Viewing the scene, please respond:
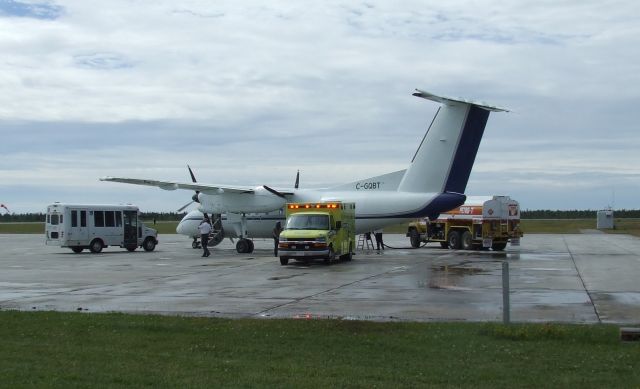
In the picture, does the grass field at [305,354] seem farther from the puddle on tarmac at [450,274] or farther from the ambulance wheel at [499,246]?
the ambulance wheel at [499,246]

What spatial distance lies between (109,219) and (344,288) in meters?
22.8

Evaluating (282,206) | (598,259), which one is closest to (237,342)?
(598,259)

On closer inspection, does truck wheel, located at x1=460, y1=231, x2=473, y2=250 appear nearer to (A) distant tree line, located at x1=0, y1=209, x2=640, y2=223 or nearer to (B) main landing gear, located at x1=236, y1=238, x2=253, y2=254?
(B) main landing gear, located at x1=236, y1=238, x2=253, y2=254

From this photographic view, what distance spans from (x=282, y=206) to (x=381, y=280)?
16.8 meters

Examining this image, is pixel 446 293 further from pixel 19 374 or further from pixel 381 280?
pixel 19 374

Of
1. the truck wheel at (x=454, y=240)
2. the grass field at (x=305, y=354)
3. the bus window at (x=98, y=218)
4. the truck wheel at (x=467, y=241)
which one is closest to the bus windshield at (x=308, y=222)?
the truck wheel at (x=467, y=241)

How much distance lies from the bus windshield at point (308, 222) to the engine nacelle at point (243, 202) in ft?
25.2

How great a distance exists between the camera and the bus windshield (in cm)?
2908

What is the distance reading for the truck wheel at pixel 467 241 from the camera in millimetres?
38750

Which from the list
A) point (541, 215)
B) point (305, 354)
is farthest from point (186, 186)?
point (541, 215)

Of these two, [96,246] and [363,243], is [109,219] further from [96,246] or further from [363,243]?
[363,243]

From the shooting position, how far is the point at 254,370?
8.58 meters

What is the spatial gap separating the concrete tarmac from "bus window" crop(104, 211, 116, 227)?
795 cm

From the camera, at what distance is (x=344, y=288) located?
757 inches
